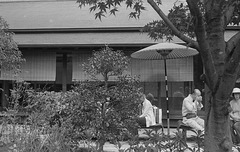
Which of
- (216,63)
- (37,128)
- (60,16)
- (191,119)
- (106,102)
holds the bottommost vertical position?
(191,119)

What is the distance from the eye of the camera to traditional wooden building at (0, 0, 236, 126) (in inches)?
490

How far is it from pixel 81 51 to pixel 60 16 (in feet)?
9.46

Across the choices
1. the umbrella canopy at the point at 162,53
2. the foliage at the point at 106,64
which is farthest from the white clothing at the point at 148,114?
the foliage at the point at 106,64

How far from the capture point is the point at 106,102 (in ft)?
20.9

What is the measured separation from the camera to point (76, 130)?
6.16 meters

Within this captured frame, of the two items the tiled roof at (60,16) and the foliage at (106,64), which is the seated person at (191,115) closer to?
the foliage at (106,64)

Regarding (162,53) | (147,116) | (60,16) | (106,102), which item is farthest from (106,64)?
(60,16)

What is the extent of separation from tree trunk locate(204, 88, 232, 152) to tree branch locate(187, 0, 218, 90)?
0.18 m

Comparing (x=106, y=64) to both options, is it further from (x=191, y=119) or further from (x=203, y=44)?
(x=203, y=44)

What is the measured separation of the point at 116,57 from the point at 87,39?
6518 mm

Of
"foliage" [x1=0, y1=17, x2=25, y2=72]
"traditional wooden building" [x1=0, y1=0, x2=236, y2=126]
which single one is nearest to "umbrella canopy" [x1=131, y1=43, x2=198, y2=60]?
"traditional wooden building" [x1=0, y1=0, x2=236, y2=126]

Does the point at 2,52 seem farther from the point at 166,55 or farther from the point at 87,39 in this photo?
the point at 166,55

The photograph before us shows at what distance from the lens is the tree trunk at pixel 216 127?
112 inches

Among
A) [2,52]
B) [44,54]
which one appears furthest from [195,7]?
[44,54]
